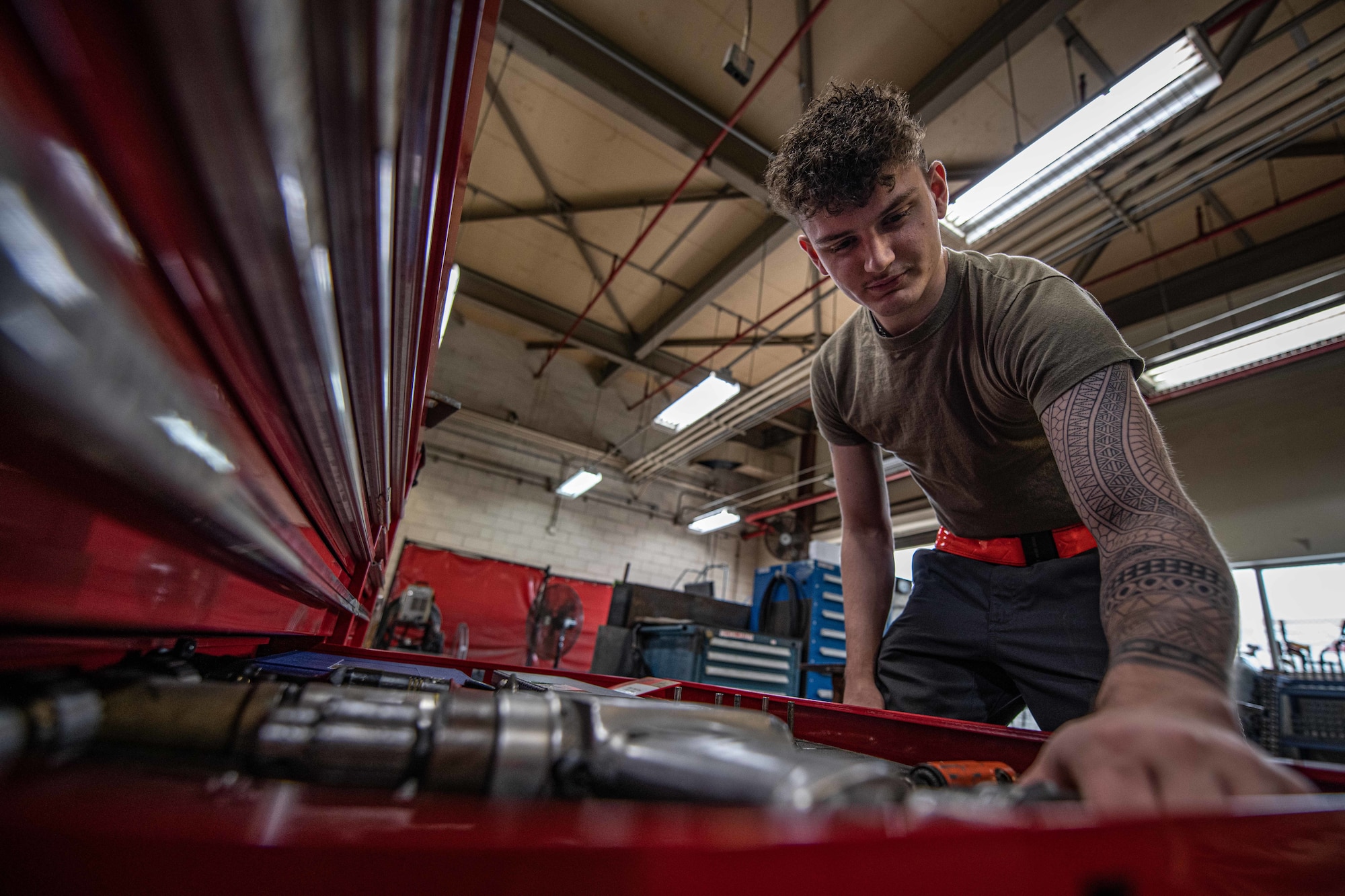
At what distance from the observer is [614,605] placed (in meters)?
4.10

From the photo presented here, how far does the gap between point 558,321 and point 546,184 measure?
1.84m

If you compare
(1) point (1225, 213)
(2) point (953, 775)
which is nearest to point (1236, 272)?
(1) point (1225, 213)

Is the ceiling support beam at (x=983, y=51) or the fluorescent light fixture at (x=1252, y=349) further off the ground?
the ceiling support beam at (x=983, y=51)

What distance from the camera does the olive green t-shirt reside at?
0.87m

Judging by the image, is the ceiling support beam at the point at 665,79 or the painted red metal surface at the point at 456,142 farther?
the ceiling support beam at the point at 665,79

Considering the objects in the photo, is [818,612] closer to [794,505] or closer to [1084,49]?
[794,505]

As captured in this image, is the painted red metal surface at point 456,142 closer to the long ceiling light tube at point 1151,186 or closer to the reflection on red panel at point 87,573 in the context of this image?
the reflection on red panel at point 87,573

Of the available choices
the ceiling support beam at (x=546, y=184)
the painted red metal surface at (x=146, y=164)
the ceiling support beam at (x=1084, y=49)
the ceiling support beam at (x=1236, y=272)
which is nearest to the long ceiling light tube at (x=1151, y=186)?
the ceiling support beam at (x=1084, y=49)

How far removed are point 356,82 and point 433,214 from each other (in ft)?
0.55

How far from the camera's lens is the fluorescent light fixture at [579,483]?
6.37 m

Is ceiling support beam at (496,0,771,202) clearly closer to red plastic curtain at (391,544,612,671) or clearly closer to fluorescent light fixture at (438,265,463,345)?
fluorescent light fixture at (438,265,463,345)

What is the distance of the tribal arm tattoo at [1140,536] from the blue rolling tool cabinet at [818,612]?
11.2ft

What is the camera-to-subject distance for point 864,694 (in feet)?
4.10

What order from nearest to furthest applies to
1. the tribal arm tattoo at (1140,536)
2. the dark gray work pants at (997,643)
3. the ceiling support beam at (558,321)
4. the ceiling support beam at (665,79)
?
the tribal arm tattoo at (1140,536), the dark gray work pants at (997,643), the ceiling support beam at (665,79), the ceiling support beam at (558,321)
